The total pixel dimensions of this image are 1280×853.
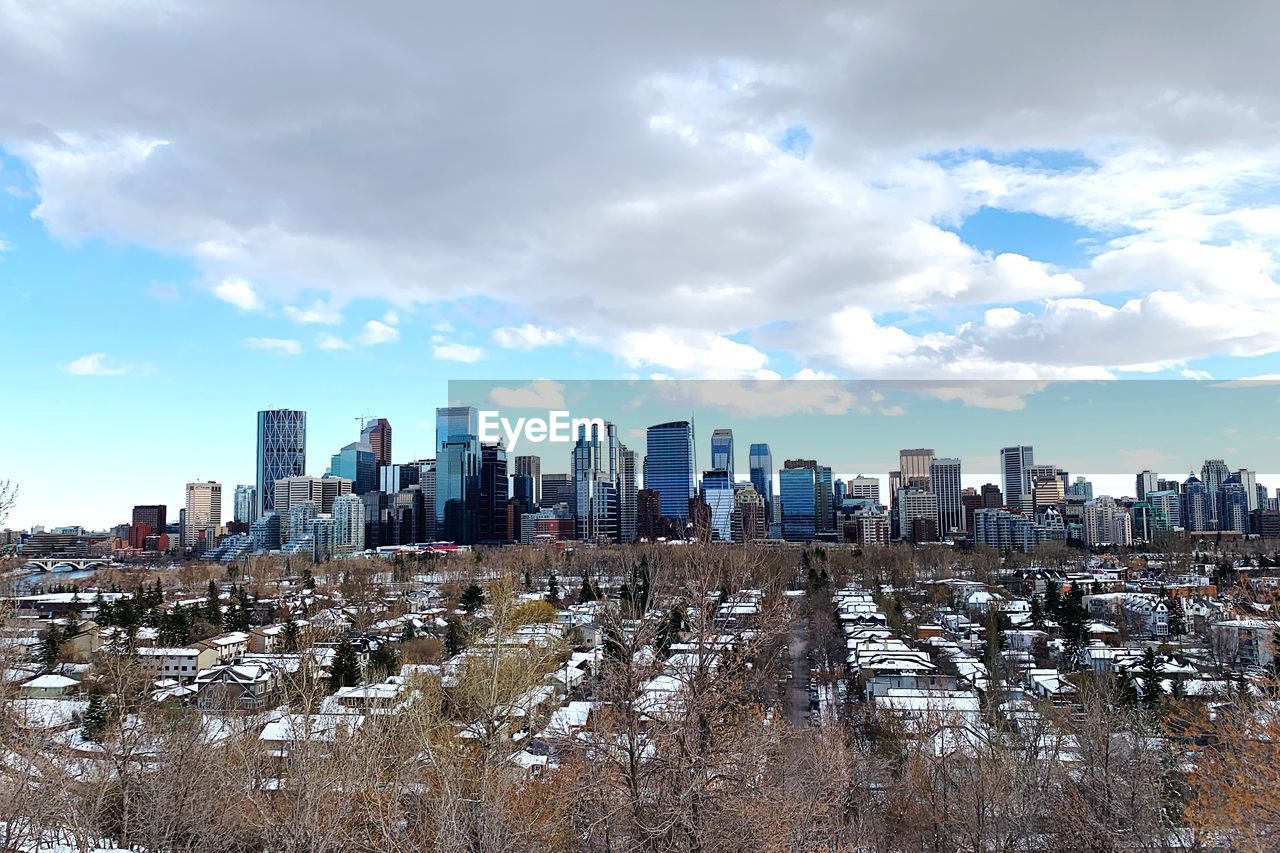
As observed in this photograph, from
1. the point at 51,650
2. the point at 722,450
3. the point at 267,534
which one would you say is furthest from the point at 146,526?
the point at 51,650

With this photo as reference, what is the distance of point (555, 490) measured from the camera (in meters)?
93.2

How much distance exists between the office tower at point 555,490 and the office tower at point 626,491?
8.03 meters

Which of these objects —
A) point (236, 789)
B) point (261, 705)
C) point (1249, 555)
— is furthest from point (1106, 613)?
point (236, 789)

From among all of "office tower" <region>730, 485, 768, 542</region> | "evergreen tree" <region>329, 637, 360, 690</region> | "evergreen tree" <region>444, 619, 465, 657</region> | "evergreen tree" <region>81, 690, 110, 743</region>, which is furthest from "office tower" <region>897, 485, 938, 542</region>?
"evergreen tree" <region>81, 690, 110, 743</region>

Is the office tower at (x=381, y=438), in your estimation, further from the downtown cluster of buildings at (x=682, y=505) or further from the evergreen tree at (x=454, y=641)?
the evergreen tree at (x=454, y=641)

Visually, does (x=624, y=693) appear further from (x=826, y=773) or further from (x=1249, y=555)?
(x=1249, y=555)

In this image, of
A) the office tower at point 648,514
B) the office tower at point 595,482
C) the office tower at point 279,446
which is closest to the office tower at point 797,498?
the office tower at point 648,514

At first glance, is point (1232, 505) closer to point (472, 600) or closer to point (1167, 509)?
point (1167, 509)

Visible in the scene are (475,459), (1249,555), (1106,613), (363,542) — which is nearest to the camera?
(1106,613)

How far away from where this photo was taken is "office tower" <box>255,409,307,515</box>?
128125 millimetres

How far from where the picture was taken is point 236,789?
10156 mm

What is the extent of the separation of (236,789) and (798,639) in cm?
2342

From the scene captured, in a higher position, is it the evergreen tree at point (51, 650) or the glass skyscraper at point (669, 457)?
the glass skyscraper at point (669, 457)

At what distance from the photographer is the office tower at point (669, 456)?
3250 inches
